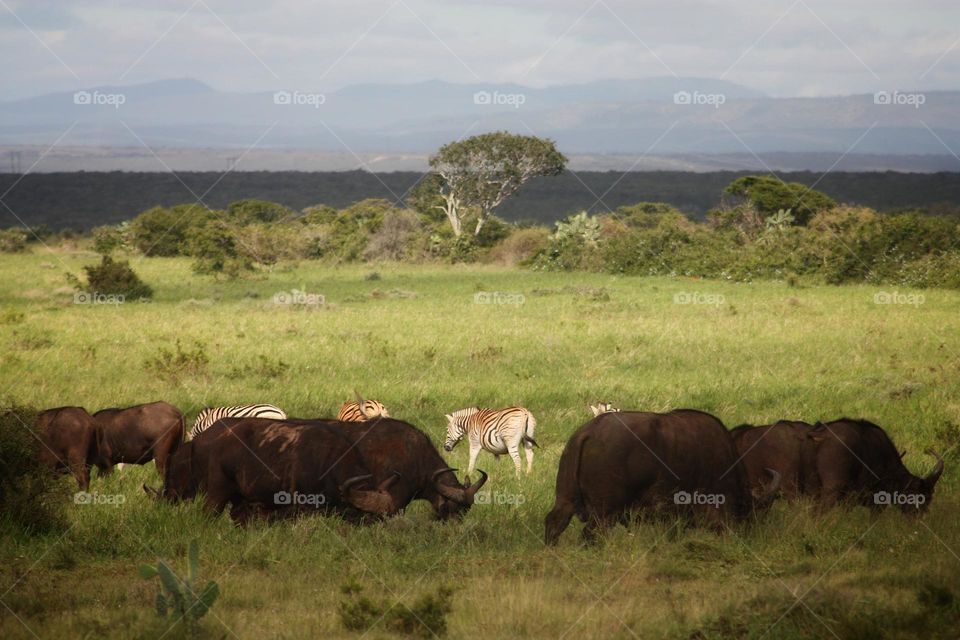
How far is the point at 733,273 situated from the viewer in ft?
124

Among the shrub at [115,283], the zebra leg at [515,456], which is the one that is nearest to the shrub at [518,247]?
the shrub at [115,283]

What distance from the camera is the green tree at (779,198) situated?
57188mm

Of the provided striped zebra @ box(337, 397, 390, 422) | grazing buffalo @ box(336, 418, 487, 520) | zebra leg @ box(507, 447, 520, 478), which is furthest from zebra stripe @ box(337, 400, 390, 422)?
grazing buffalo @ box(336, 418, 487, 520)

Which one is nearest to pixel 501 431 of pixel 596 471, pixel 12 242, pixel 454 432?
pixel 454 432

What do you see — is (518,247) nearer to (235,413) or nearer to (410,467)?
(235,413)

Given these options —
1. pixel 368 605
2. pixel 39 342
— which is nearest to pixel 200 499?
pixel 368 605

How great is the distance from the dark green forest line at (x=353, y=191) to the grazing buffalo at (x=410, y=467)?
72936 mm

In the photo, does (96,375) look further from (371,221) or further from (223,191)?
(223,191)

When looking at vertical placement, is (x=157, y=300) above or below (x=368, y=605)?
above

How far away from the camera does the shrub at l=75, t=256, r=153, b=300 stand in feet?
103

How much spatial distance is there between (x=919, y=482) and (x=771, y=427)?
4.85ft

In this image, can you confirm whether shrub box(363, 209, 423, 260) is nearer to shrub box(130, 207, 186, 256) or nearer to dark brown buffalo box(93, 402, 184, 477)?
shrub box(130, 207, 186, 256)

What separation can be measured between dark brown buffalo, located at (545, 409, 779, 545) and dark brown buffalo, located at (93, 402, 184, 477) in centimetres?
472

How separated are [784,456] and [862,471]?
0.72 m
